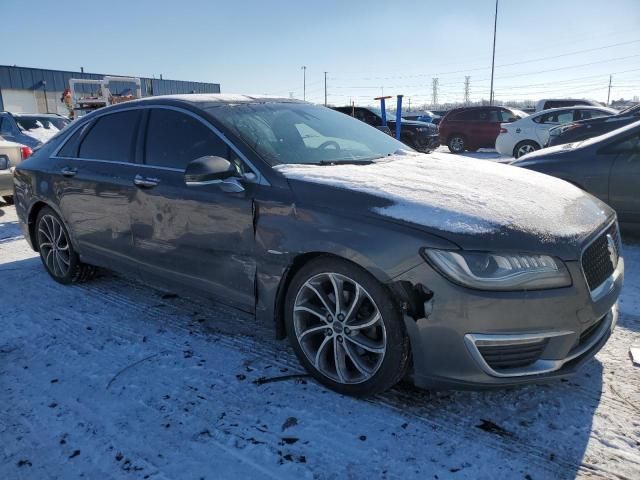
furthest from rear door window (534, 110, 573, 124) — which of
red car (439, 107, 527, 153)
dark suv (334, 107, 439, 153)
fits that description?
dark suv (334, 107, 439, 153)

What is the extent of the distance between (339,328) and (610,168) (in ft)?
13.2

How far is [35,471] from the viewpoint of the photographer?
2.09 metres

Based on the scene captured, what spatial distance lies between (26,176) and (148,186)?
1948 millimetres

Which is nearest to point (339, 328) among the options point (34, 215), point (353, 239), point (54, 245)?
point (353, 239)

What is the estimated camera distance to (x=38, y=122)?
13.4 m

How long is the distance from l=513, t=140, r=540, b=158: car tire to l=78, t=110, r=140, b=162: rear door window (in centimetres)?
1178

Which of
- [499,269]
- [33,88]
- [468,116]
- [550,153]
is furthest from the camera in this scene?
[33,88]

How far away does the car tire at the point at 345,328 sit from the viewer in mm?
2338

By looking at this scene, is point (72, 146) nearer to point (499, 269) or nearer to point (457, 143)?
point (499, 269)

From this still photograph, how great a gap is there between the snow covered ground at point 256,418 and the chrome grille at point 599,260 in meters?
0.63

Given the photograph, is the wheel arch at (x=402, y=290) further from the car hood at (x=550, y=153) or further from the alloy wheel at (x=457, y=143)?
the alloy wheel at (x=457, y=143)

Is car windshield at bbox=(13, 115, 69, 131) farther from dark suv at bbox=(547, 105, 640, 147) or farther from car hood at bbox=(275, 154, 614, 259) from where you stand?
car hood at bbox=(275, 154, 614, 259)

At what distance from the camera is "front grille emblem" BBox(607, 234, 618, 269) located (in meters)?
2.62

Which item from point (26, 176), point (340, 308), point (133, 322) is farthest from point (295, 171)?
point (26, 176)
